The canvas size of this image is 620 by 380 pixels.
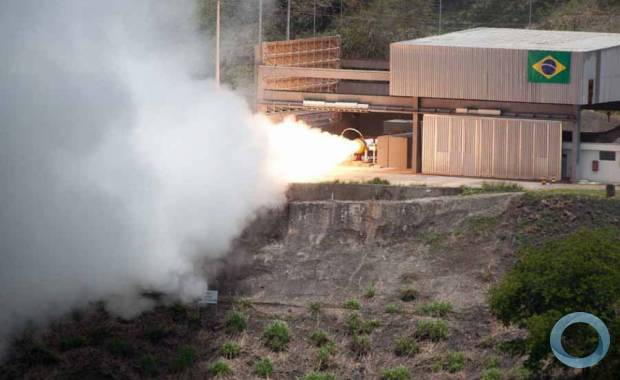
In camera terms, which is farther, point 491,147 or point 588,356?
point 491,147

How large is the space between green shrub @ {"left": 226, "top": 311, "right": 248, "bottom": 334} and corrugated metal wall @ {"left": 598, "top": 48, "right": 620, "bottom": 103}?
57.9ft

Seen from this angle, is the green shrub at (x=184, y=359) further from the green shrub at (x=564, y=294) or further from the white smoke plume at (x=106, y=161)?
the green shrub at (x=564, y=294)

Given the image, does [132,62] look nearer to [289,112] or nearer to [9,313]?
[9,313]

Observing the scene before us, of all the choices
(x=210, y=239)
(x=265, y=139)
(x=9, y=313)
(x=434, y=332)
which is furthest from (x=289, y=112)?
(x=9, y=313)

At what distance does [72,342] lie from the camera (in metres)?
40.0

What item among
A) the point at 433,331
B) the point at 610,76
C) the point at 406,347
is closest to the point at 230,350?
the point at 406,347

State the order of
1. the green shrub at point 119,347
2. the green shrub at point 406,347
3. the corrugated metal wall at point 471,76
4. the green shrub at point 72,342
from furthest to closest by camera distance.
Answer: the corrugated metal wall at point 471,76, the green shrub at point 406,347, the green shrub at point 119,347, the green shrub at point 72,342

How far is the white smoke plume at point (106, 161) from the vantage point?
36000 millimetres

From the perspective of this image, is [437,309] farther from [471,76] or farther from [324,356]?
[471,76]

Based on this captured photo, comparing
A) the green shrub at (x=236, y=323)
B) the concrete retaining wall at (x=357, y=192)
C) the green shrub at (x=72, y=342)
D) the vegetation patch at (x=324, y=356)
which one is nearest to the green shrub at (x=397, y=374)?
the vegetation patch at (x=324, y=356)

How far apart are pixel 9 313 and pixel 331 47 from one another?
110 ft


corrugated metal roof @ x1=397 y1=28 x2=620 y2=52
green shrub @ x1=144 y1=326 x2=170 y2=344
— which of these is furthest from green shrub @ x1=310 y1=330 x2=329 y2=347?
corrugated metal roof @ x1=397 y1=28 x2=620 y2=52

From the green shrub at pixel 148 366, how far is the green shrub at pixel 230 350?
2.30 metres

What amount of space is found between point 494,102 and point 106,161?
2115 centimetres
